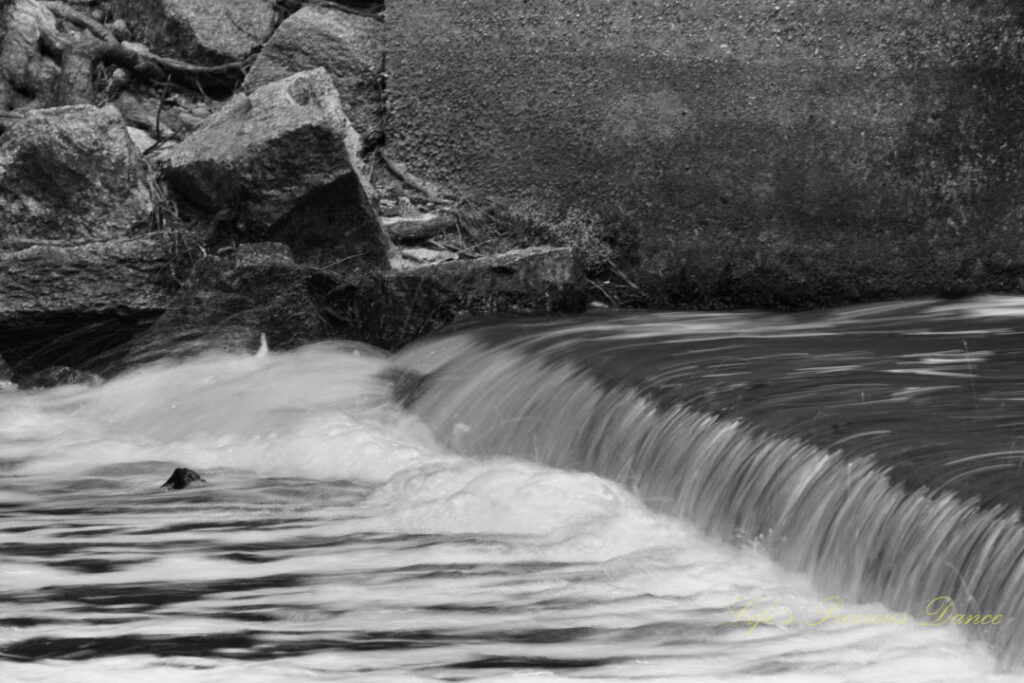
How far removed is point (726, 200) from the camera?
6277 millimetres

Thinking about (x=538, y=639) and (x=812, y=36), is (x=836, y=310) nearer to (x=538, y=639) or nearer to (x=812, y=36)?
(x=812, y=36)

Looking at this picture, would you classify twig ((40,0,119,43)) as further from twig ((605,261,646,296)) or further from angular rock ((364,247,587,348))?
twig ((605,261,646,296))

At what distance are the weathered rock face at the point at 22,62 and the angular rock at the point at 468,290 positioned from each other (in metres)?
2.63

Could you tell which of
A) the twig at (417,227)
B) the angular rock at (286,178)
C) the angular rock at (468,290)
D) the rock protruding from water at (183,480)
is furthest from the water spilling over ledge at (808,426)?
the twig at (417,227)

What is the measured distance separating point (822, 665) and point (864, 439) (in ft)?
2.93

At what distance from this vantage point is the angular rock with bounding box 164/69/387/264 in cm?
625

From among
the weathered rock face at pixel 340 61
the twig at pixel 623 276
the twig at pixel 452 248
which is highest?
the weathered rock face at pixel 340 61

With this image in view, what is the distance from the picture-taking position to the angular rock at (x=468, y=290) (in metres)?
5.82

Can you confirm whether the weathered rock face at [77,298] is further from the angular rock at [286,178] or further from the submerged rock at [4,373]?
the angular rock at [286,178]

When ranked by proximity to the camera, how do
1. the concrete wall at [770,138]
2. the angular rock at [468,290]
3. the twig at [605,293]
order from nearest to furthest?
the angular rock at [468,290]
the concrete wall at [770,138]
the twig at [605,293]

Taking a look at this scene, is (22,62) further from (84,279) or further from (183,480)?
(183,480)

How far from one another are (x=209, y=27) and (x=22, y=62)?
0.89 meters

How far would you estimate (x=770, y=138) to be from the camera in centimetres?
620

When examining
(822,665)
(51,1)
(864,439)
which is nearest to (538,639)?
(822,665)
